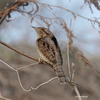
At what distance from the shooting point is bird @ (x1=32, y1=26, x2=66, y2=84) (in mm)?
999

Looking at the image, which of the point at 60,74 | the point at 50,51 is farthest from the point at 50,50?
the point at 60,74

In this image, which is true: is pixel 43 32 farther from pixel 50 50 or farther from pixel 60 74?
pixel 60 74

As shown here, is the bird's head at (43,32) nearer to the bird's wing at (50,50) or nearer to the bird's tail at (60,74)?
the bird's wing at (50,50)

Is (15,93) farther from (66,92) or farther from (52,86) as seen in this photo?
(66,92)

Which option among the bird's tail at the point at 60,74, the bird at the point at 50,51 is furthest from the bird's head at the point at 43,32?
the bird's tail at the point at 60,74

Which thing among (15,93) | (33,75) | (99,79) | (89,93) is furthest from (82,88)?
(15,93)

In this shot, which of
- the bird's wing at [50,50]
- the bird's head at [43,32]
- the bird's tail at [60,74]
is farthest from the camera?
the bird's head at [43,32]

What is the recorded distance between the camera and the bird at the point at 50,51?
100cm

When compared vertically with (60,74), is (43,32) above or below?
above

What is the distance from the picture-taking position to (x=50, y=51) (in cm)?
110

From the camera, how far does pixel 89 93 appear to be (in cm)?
242

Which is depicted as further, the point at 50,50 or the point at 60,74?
the point at 50,50

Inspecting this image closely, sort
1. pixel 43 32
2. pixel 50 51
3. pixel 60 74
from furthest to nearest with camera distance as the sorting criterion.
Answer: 1. pixel 43 32
2. pixel 50 51
3. pixel 60 74

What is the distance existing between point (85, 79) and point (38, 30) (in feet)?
5.18
